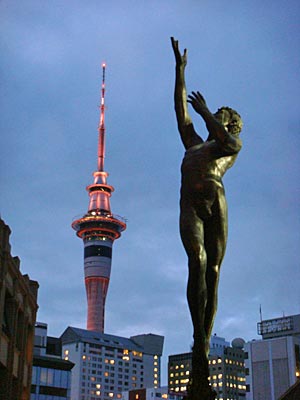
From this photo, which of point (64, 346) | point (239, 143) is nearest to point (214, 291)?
point (239, 143)

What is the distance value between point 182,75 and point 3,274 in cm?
2899

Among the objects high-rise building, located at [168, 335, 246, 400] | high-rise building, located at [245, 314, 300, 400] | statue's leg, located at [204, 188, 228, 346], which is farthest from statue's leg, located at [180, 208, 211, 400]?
high-rise building, located at [168, 335, 246, 400]

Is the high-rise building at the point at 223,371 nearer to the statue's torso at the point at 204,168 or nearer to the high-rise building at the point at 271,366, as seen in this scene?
the high-rise building at the point at 271,366

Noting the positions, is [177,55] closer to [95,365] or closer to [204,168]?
[204,168]

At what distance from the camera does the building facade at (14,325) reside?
38906mm

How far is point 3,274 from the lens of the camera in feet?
126

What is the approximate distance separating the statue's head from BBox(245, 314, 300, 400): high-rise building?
10878cm

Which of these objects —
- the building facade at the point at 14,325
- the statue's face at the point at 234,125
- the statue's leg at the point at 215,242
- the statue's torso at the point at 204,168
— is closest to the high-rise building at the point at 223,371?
the building facade at the point at 14,325

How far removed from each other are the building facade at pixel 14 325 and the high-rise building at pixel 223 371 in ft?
414

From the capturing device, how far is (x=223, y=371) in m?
177

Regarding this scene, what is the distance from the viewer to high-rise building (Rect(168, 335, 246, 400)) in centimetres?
17700

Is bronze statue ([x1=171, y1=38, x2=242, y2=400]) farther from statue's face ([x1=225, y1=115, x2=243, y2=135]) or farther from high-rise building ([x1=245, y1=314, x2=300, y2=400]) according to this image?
high-rise building ([x1=245, y1=314, x2=300, y2=400])

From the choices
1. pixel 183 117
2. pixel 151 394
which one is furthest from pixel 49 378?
pixel 183 117

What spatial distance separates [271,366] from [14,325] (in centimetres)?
8289
